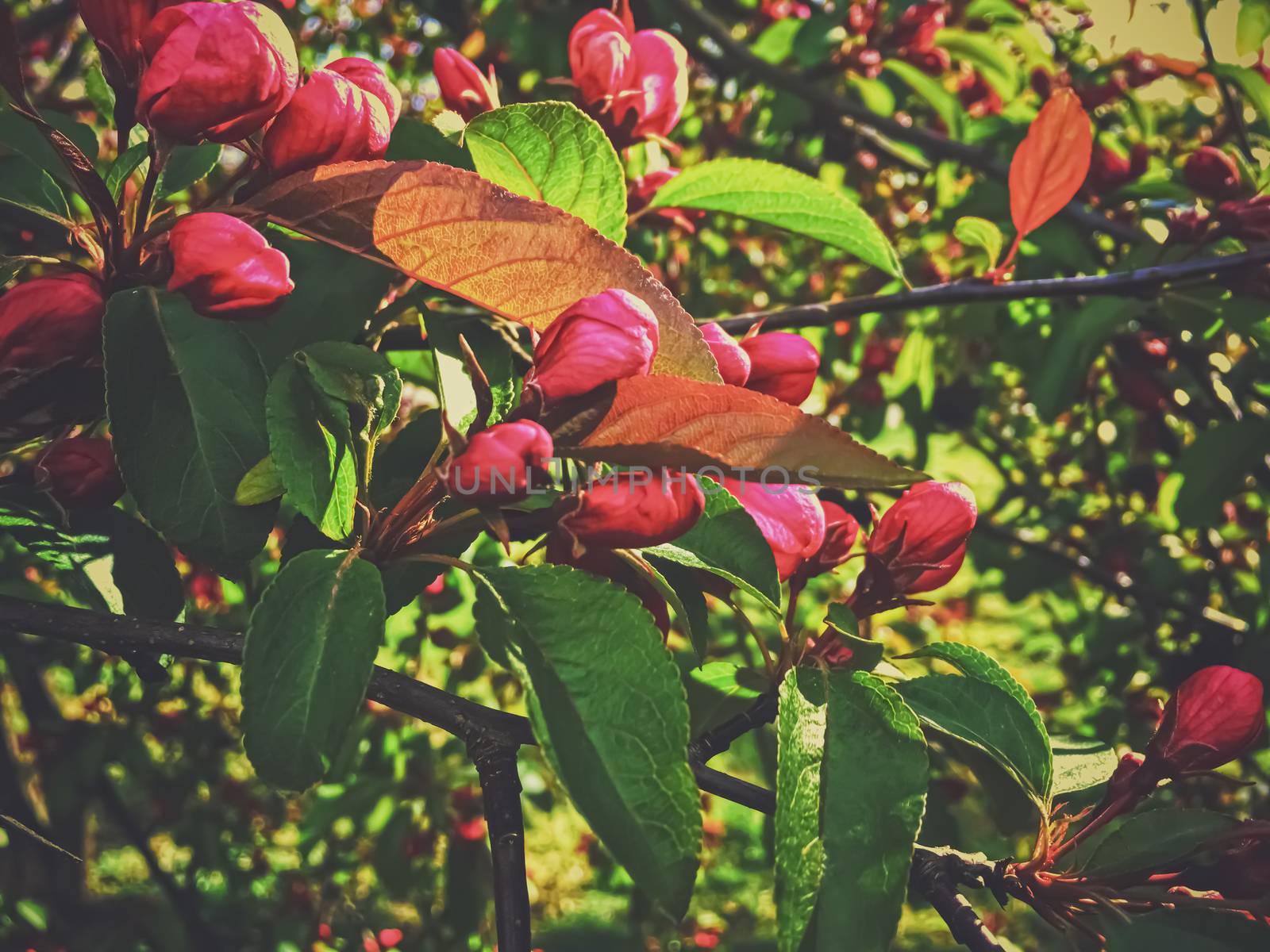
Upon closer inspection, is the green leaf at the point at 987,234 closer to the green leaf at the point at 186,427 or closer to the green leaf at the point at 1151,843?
the green leaf at the point at 1151,843

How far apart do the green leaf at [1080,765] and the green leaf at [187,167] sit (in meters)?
0.92

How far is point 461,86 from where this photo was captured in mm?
994

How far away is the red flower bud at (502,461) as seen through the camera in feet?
1.78

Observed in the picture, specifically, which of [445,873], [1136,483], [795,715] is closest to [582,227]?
[795,715]

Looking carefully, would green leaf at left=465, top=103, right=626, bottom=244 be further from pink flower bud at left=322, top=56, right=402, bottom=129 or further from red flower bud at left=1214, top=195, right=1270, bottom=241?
red flower bud at left=1214, top=195, right=1270, bottom=241

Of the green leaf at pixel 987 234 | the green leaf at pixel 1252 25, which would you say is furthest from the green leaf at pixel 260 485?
the green leaf at pixel 1252 25

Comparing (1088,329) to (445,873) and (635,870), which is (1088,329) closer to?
(635,870)

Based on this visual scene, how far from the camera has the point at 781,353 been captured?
31.3 inches

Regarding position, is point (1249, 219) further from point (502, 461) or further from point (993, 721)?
point (502, 461)

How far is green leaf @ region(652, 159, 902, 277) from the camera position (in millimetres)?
1012

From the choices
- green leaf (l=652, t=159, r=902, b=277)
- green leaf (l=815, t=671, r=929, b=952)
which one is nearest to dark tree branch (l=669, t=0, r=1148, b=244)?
green leaf (l=652, t=159, r=902, b=277)

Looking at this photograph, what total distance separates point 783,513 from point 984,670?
0.78 feet

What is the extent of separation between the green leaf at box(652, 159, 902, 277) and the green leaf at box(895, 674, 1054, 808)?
0.47 m

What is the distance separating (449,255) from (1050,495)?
2.64 m
